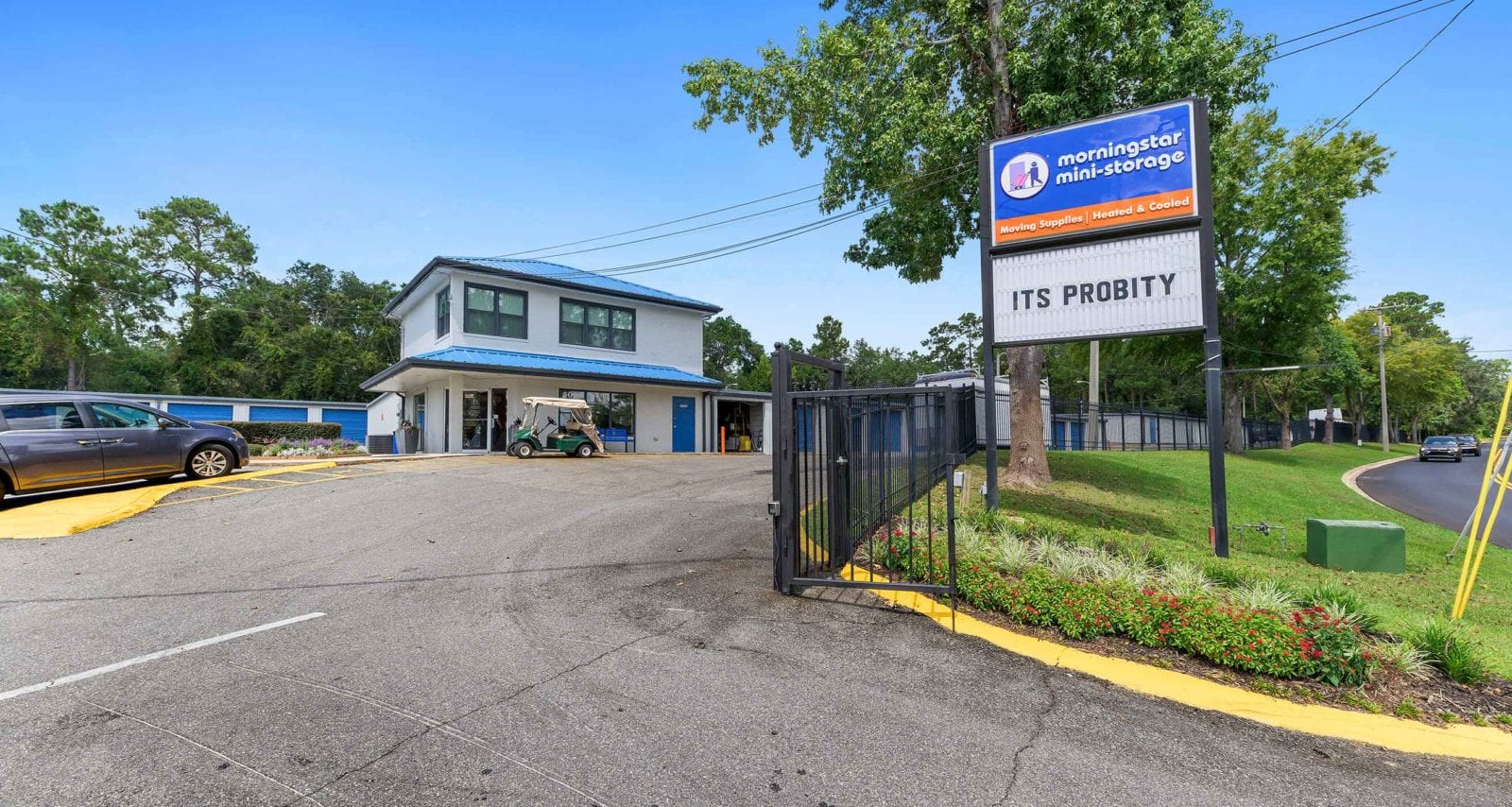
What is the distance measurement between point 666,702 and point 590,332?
21.6 meters

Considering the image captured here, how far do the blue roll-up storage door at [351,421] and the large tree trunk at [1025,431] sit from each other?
30.3m

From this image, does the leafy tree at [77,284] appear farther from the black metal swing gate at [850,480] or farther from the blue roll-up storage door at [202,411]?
the black metal swing gate at [850,480]

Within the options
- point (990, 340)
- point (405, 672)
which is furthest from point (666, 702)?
point (990, 340)

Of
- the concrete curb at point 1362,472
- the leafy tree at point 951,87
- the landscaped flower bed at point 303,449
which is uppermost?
the leafy tree at point 951,87

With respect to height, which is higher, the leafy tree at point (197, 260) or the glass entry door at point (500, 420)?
the leafy tree at point (197, 260)

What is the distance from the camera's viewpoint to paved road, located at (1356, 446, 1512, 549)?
544 inches

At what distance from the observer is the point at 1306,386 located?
1636 inches

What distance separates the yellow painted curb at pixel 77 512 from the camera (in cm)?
779

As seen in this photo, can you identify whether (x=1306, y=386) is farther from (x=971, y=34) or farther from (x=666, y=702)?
(x=666, y=702)

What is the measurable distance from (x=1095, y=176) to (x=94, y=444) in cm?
1542

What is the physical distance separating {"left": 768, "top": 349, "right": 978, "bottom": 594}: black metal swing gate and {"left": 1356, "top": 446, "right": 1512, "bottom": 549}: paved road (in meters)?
12.0

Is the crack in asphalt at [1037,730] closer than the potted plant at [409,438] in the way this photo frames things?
Yes

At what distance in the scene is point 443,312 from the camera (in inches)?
853

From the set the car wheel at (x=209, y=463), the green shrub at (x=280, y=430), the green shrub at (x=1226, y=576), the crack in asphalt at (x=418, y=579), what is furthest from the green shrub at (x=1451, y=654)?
the green shrub at (x=280, y=430)
